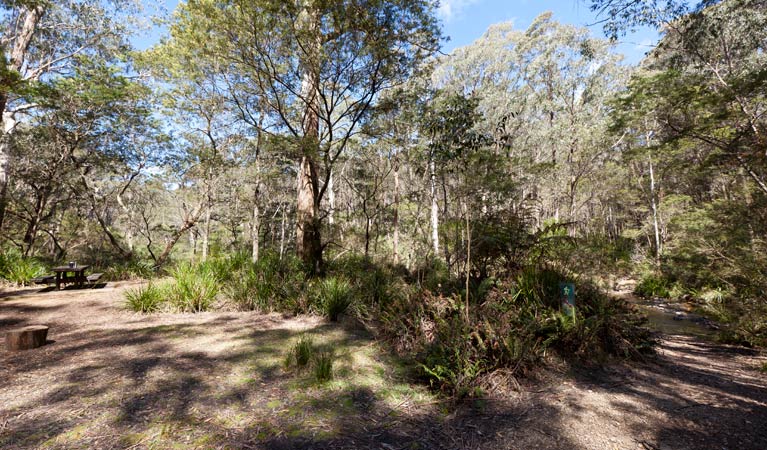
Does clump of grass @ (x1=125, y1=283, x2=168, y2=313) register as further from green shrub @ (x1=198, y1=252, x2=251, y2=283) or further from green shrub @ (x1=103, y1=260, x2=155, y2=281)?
green shrub @ (x1=103, y1=260, x2=155, y2=281)

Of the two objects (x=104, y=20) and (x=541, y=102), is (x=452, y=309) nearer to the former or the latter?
(x=104, y=20)

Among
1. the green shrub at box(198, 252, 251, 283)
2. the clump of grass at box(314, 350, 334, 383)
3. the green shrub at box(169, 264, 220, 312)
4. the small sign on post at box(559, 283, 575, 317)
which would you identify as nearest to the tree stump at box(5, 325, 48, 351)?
the green shrub at box(169, 264, 220, 312)

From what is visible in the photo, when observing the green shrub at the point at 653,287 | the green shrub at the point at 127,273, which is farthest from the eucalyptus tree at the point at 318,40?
the green shrub at the point at 653,287

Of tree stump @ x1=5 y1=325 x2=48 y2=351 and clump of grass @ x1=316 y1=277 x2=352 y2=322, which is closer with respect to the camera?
tree stump @ x1=5 y1=325 x2=48 y2=351

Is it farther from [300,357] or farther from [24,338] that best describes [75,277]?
[300,357]

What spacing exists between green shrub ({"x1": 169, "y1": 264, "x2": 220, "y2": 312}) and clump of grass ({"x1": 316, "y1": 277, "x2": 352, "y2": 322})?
2.21 meters

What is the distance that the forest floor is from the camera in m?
2.66

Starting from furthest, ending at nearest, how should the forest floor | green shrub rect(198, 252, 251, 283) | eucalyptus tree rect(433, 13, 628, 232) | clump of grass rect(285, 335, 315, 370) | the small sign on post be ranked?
eucalyptus tree rect(433, 13, 628, 232) → green shrub rect(198, 252, 251, 283) → the small sign on post → clump of grass rect(285, 335, 315, 370) → the forest floor

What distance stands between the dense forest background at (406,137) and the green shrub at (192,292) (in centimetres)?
77

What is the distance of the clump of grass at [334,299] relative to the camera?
616 centimetres

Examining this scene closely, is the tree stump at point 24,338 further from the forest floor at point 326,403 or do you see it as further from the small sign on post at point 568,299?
the small sign on post at point 568,299

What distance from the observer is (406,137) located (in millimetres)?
13836

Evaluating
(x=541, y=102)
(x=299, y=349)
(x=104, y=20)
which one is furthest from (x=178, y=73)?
A: (x=541, y=102)

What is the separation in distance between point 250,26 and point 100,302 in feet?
21.6
